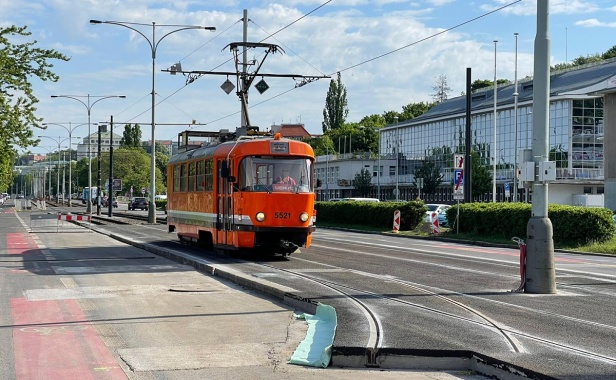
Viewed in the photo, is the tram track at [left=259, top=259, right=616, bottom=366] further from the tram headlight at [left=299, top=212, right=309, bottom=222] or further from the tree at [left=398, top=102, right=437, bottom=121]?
the tree at [left=398, top=102, right=437, bottom=121]

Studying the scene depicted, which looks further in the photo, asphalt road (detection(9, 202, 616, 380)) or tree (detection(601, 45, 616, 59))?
tree (detection(601, 45, 616, 59))

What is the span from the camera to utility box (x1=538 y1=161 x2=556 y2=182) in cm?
1409

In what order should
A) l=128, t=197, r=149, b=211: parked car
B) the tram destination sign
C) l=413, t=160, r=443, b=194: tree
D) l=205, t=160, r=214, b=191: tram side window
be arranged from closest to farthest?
the tram destination sign → l=205, t=160, r=214, b=191: tram side window → l=413, t=160, r=443, b=194: tree → l=128, t=197, r=149, b=211: parked car

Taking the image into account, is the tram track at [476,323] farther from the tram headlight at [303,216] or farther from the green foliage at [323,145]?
the green foliage at [323,145]

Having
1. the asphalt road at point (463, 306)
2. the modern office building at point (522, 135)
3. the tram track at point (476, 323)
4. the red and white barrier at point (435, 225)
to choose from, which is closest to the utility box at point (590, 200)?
the modern office building at point (522, 135)

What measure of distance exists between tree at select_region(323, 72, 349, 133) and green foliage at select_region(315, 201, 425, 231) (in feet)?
289

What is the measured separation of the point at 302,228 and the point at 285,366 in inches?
502

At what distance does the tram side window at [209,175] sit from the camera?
23125mm

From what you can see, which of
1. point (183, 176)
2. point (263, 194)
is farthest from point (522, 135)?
point (263, 194)

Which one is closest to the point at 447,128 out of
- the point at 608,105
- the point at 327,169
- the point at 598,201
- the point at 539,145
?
the point at 327,169

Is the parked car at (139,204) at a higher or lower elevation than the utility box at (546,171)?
lower

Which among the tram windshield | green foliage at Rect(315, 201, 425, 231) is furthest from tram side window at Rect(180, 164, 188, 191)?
green foliage at Rect(315, 201, 425, 231)

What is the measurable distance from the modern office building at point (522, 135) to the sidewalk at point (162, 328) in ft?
150

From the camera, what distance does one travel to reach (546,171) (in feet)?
46.4
